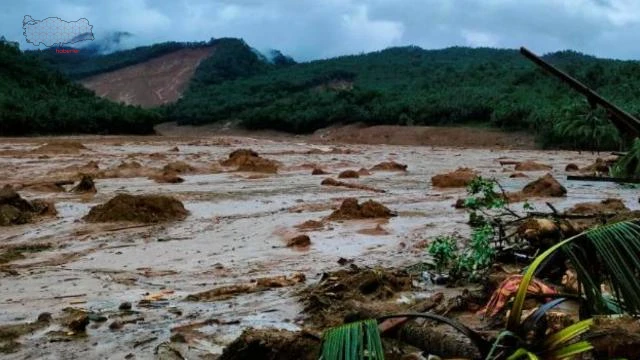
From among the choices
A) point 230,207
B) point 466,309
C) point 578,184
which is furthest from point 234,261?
point 578,184

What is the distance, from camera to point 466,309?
451 cm

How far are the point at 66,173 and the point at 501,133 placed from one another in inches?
1128

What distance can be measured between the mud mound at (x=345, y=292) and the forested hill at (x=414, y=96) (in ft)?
83.1

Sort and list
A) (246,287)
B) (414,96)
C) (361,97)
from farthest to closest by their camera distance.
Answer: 1. (414,96)
2. (361,97)
3. (246,287)

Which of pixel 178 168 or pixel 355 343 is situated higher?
pixel 355 343

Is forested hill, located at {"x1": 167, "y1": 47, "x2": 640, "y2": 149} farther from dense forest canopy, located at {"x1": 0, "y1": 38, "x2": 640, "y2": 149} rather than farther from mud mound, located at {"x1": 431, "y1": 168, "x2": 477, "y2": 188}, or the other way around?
mud mound, located at {"x1": 431, "y1": 168, "x2": 477, "y2": 188}

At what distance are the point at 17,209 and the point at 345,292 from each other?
7.18 m

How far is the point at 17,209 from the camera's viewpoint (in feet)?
35.2

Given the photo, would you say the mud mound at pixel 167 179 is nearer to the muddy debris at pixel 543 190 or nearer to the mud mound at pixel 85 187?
the mud mound at pixel 85 187

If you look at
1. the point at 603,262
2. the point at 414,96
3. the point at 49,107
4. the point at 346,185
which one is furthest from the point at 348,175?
the point at 414,96

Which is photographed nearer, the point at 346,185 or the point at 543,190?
the point at 543,190

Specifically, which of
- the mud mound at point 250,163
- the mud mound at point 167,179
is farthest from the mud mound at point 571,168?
the mud mound at point 167,179

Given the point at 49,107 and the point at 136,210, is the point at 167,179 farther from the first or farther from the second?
the point at 49,107

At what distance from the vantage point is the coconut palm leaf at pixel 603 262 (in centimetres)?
231
